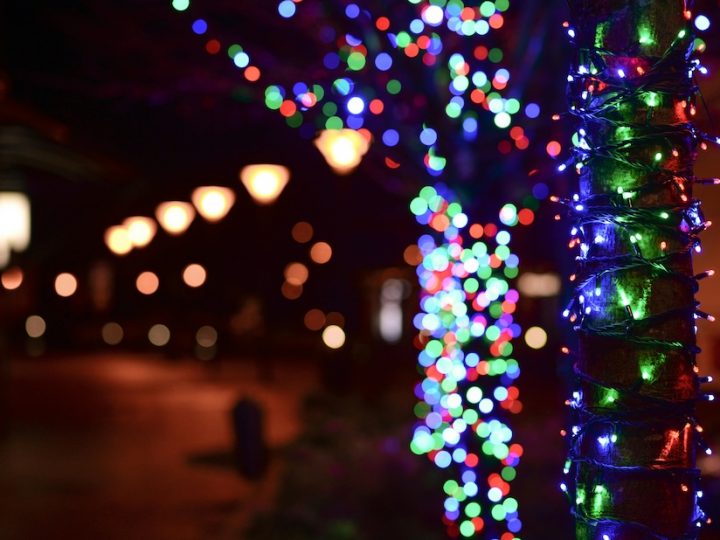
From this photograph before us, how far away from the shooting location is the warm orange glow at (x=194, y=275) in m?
43.8

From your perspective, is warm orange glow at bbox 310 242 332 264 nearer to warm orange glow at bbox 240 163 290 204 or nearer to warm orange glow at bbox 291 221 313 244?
warm orange glow at bbox 291 221 313 244

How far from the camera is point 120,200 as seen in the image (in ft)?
63.4

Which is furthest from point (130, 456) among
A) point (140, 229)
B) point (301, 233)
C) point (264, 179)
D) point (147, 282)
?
point (147, 282)

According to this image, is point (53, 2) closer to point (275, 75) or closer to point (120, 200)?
point (275, 75)

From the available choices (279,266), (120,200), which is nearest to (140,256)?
(279,266)

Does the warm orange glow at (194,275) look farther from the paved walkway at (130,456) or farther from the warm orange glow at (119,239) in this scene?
the paved walkway at (130,456)

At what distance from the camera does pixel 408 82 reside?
22.4 ft

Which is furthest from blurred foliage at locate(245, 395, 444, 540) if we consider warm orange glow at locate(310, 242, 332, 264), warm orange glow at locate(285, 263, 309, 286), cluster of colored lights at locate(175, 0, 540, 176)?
warm orange glow at locate(285, 263, 309, 286)

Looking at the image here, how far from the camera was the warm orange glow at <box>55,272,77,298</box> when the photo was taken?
38.5 meters

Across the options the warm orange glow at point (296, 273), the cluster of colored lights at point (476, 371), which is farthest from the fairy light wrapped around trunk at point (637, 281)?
the warm orange glow at point (296, 273)

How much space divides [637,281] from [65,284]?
136 feet

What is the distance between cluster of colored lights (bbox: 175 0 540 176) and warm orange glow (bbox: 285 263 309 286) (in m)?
36.2

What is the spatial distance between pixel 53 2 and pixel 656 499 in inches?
458

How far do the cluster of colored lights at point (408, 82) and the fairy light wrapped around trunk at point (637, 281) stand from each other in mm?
3843
